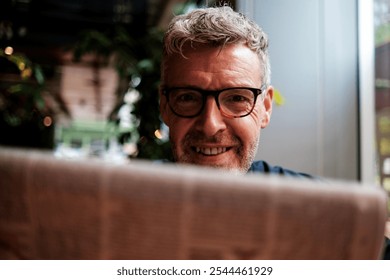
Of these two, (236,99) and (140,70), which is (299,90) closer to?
(236,99)

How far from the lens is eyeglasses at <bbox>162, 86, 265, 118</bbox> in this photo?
1015mm

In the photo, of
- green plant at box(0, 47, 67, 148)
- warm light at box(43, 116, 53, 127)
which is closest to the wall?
green plant at box(0, 47, 67, 148)

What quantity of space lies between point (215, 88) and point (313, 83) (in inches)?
26.8

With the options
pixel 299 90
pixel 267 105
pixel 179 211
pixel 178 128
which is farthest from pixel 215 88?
pixel 179 211

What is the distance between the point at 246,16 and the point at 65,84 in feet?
28.6

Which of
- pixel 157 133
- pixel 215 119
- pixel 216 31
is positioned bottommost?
pixel 157 133

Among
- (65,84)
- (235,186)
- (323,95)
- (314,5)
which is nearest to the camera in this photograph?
(235,186)

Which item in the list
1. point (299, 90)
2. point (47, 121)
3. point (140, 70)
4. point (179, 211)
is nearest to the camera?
point (179, 211)

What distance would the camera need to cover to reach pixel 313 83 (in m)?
1.54

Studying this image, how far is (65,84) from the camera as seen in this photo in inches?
360

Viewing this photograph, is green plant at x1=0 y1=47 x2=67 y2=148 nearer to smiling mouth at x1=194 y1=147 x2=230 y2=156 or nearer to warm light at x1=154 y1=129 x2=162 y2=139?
warm light at x1=154 y1=129 x2=162 y2=139

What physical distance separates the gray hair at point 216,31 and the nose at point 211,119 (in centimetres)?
18
